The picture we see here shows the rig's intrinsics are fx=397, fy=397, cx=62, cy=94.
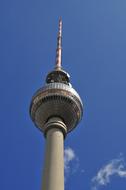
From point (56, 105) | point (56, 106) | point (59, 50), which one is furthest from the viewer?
point (59, 50)

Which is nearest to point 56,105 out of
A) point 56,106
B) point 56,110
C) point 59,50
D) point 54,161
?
point 56,106

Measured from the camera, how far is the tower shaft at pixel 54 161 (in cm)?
4622

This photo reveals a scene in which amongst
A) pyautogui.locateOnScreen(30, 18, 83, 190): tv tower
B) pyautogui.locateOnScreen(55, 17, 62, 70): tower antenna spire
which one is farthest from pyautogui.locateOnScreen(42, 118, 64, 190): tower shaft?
pyautogui.locateOnScreen(55, 17, 62, 70): tower antenna spire

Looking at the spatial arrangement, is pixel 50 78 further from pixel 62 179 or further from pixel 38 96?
pixel 62 179

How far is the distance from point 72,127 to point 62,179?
14958 millimetres

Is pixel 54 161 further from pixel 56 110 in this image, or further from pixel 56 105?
pixel 56 105

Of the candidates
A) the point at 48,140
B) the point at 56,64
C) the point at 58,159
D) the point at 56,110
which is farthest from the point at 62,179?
the point at 56,64

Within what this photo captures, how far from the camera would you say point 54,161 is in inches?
1925

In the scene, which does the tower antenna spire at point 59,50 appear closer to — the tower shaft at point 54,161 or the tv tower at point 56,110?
the tv tower at point 56,110

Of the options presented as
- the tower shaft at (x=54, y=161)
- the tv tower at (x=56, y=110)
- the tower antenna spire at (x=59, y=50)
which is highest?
the tower antenna spire at (x=59, y=50)

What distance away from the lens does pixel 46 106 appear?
60438mm

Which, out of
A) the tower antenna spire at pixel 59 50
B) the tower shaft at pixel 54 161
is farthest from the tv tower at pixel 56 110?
the tower antenna spire at pixel 59 50

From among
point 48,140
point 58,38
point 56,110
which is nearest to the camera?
point 48,140

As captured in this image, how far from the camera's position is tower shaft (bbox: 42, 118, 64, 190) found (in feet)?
152
